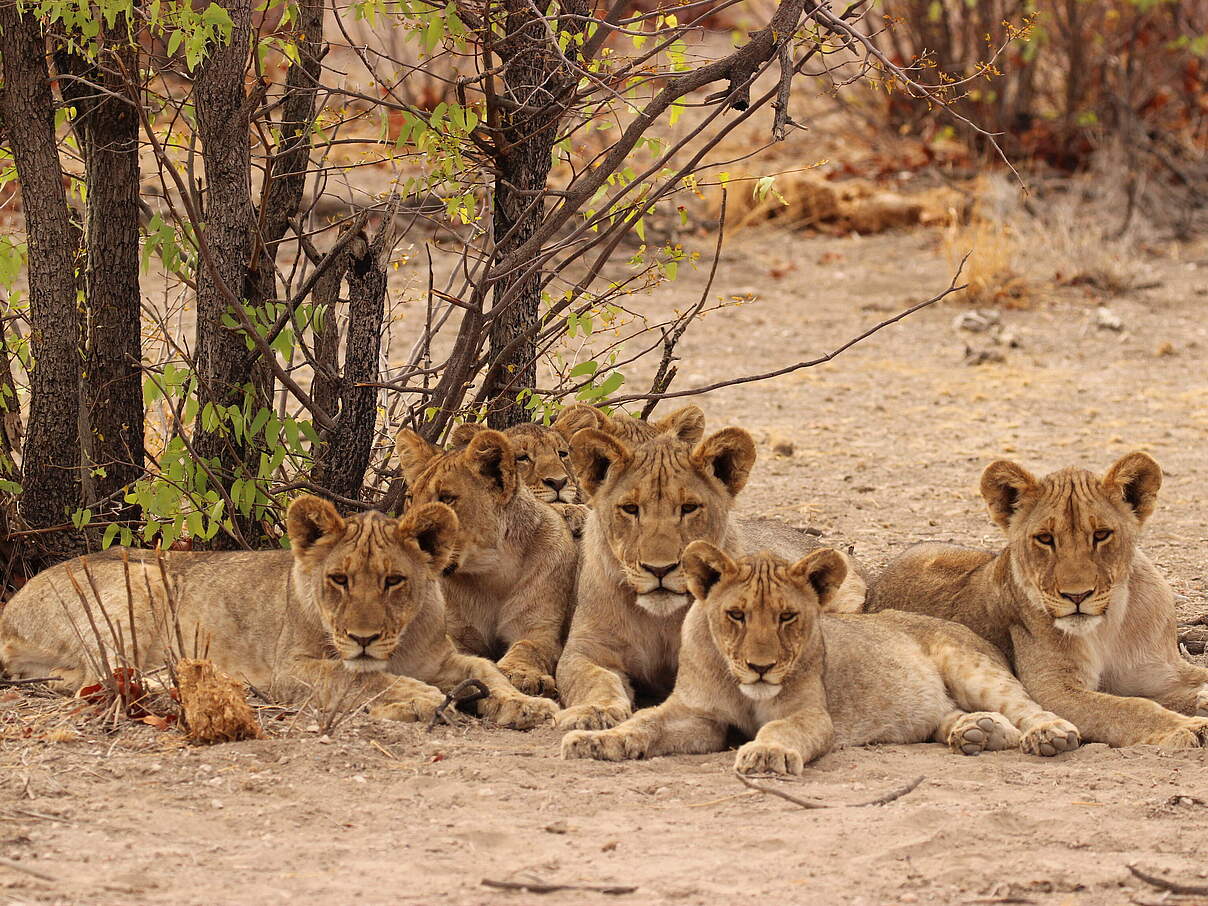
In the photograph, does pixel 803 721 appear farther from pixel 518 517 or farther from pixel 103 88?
pixel 103 88

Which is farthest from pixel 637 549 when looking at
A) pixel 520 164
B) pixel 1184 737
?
pixel 520 164

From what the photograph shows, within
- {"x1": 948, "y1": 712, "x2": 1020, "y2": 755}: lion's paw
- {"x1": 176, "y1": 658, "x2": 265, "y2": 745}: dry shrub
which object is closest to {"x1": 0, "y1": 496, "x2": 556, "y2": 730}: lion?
{"x1": 176, "y1": 658, "x2": 265, "y2": 745}: dry shrub

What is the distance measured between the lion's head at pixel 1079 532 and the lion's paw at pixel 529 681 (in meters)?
1.73

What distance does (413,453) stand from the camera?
6.33 m

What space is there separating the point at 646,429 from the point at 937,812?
2.79 meters

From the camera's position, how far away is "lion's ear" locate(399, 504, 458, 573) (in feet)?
18.4

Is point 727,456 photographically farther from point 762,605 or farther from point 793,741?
point 793,741

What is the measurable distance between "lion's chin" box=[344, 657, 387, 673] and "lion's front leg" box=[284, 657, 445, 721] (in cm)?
6

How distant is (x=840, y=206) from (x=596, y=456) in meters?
12.1

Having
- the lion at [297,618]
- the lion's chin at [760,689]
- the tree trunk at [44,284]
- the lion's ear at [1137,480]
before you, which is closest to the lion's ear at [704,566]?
the lion's chin at [760,689]

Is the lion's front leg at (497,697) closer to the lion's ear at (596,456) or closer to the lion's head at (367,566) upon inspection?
the lion's head at (367,566)

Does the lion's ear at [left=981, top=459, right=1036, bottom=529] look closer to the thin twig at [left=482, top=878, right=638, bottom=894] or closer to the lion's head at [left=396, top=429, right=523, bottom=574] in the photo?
the lion's head at [left=396, top=429, right=523, bottom=574]

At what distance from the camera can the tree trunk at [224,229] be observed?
257 inches

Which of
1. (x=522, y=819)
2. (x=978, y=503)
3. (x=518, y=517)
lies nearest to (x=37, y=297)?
(x=518, y=517)
